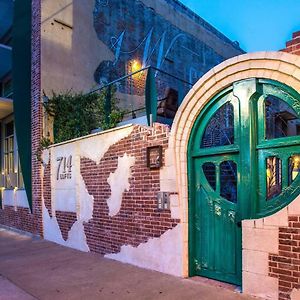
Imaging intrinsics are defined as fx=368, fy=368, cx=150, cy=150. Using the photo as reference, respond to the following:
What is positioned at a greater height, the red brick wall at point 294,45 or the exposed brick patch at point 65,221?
the red brick wall at point 294,45

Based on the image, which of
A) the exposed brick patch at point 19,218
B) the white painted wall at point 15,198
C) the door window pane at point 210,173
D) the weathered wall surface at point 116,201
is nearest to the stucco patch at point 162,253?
the weathered wall surface at point 116,201

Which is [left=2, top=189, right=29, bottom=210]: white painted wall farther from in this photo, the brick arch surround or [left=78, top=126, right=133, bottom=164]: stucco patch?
the brick arch surround

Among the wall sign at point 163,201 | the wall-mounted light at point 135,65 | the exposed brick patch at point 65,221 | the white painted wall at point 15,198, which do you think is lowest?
the exposed brick patch at point 65,221

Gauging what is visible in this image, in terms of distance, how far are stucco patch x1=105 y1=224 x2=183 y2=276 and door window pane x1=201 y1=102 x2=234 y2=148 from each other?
1453 millimetres

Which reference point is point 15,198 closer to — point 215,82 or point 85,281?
point 85,281

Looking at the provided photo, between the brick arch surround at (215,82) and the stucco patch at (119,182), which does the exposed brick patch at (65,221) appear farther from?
the brick arch surround at (215,82)

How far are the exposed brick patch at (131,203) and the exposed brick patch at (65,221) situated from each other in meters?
0.78

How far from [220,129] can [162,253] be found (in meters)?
2.30

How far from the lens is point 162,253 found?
6234 millimetres

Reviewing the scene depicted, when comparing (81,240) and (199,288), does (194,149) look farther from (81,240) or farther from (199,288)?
(81,240)

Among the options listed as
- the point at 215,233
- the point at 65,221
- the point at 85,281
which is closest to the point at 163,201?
the point at 215,233

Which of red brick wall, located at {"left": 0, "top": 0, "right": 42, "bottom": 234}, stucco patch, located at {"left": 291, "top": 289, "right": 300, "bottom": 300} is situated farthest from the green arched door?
red brick wall, located at {"left": 0, "top": 0, "right": 42, "bottom": 234}

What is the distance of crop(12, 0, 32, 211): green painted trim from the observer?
456 inches

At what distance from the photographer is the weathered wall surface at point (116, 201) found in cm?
629
